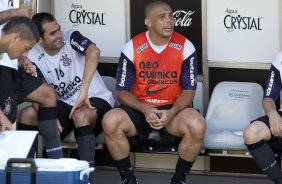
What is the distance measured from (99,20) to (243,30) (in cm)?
126

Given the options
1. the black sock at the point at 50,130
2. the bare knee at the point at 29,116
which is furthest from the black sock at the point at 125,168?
the bare knee at the point at 29,116

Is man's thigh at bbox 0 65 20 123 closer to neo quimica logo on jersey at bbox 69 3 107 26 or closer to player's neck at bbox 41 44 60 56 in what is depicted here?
player's neck at bbox 41 44 60 56

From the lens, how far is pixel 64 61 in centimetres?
628

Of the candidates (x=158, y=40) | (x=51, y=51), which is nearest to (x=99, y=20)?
(x=51, y=51)

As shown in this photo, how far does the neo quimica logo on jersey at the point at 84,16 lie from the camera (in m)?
6.89

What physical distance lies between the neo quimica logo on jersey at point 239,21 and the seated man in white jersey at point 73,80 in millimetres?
1159

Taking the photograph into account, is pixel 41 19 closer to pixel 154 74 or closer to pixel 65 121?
pixel 65 121

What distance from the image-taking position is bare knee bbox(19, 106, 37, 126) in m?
5.91

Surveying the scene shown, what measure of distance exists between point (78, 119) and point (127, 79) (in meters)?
0.49

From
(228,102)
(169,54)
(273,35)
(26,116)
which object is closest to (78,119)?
(26,116)

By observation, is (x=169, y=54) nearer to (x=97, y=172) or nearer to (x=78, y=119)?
(x=78, y=119)

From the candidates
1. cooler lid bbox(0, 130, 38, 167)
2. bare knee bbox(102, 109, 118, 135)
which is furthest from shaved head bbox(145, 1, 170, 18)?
cooler lid bbox(0, 130, 38, 167)

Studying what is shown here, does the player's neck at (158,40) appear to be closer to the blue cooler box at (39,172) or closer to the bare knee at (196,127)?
the bare knee at (196,127)

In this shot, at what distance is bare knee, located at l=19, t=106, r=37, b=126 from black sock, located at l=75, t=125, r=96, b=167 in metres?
0.34
